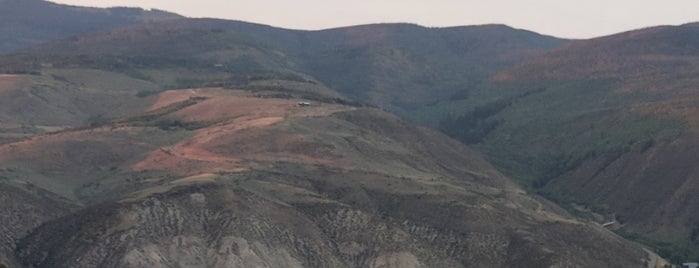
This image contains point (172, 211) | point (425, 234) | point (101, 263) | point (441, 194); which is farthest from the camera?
point (441, 194)

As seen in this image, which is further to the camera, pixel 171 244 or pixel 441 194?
pixel 441 194

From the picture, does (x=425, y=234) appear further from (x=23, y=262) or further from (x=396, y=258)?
(x=23, y=262)

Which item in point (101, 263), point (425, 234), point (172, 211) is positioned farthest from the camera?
point (425, 234)

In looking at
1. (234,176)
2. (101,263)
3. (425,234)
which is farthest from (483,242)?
(101,263)

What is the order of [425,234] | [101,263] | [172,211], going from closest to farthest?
[101,263] < [172,211] < [425,234]

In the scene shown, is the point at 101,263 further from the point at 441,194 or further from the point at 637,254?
the point at 637,254

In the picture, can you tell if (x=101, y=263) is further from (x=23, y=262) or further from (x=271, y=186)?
(x=271, y=186)

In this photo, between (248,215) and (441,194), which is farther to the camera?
(441,194)

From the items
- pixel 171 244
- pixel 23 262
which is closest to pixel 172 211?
pixel 171 244

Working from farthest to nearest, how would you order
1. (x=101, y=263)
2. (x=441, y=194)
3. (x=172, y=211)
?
1. (x=441, y=194)
2. (x=172, y=211)
3. (x=101, y=263)
